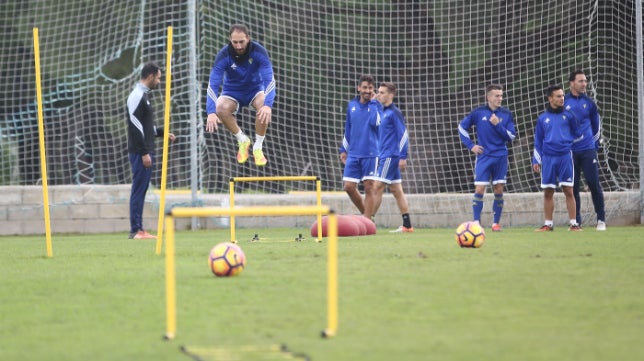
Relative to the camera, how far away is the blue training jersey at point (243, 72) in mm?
13203

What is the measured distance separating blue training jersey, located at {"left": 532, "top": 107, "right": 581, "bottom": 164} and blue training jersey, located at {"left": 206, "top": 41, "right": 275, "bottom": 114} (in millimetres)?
5296

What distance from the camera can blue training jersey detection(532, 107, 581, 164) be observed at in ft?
54.3

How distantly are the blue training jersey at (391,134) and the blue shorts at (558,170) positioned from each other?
2309 millimetres

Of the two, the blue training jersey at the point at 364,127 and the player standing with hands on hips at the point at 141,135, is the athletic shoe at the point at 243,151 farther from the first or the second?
the blue training jersey at the point at 364,127

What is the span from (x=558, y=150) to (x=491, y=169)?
1249 millimetres

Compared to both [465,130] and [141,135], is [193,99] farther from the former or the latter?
[465,130]

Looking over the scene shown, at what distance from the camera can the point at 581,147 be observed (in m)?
16.7

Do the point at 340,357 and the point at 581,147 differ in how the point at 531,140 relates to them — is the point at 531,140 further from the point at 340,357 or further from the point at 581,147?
the point at 340,357

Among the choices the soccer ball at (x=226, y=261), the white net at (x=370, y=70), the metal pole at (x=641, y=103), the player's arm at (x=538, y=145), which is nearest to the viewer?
the soccer ball at (x=226, y=261)

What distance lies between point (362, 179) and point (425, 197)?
3.26 m

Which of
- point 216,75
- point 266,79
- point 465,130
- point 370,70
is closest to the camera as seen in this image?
point 266,79

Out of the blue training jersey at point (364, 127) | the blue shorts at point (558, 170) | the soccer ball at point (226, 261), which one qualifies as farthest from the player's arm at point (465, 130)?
the soccer ball at point (226, 261)

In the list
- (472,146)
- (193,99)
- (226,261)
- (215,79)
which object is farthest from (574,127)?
(226,261)

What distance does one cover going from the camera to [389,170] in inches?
679
